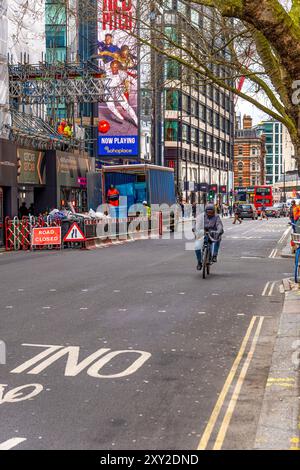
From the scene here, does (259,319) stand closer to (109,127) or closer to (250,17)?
(250,17)

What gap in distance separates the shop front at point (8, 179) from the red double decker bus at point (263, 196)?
5766 cm

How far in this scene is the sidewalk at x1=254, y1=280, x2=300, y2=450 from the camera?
4.95 metres

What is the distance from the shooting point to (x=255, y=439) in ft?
16.4

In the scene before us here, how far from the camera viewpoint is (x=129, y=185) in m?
35.1

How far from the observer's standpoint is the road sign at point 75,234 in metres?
25.3

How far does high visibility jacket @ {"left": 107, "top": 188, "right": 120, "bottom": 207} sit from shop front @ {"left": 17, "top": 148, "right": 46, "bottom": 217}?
376cm

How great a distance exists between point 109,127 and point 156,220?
78.4 ft

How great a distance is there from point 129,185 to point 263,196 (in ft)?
169

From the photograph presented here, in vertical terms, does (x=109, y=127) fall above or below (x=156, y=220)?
above

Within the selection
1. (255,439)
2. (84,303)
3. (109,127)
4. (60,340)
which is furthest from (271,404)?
(109,127)

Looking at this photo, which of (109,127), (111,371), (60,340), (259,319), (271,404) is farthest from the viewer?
(109,127)

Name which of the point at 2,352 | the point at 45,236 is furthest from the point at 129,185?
the point at 2,352

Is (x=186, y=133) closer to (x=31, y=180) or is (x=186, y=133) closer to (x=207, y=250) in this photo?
(x=31, y=180)

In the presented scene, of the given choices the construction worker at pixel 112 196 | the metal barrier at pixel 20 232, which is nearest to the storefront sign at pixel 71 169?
the construction worker at pixel 112 196
